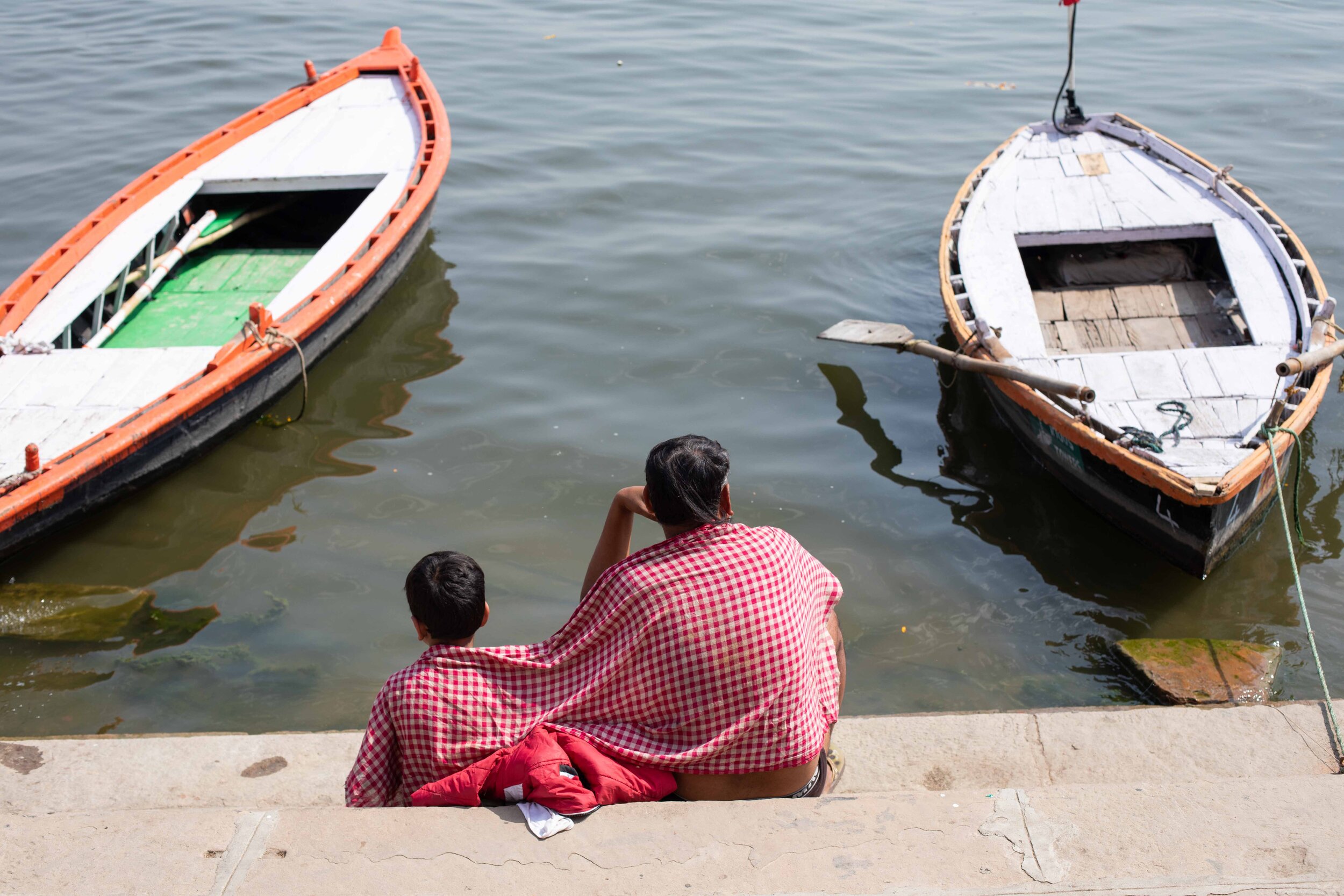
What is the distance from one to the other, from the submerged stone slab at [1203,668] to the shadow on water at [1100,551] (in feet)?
0.44

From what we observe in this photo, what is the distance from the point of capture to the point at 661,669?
2.48 metres

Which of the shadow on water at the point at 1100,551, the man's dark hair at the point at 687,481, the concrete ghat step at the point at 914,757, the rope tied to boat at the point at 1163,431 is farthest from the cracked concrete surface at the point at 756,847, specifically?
the rope tied to boat at the point at 1163,431

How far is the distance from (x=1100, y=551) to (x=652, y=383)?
2955mm

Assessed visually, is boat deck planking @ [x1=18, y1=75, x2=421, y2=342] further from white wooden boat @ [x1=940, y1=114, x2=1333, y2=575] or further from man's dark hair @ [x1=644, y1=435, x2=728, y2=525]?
man's dark hair @ [x1=644, y1=435, x2=728, y2=525]

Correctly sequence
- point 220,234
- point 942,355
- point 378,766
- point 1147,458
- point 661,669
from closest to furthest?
point 661,669 → point 378,766 → point 1147,458 → point 942,355 → point 220,234

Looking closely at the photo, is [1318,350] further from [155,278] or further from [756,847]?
[155,278]

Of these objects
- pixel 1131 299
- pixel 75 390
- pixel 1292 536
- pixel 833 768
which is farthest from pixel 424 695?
pixel 1131 299

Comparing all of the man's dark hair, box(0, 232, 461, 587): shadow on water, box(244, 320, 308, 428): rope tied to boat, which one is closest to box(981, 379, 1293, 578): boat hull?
the man's dark hair

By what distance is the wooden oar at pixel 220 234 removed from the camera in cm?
708

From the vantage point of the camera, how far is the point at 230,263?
25.8ft

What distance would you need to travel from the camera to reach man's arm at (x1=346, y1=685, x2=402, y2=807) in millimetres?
2586

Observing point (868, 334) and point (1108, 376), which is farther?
point (868, 334)

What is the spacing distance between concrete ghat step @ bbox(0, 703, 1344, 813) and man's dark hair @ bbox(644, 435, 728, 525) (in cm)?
135

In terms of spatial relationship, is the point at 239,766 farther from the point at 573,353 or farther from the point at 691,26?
the point at 691,26
